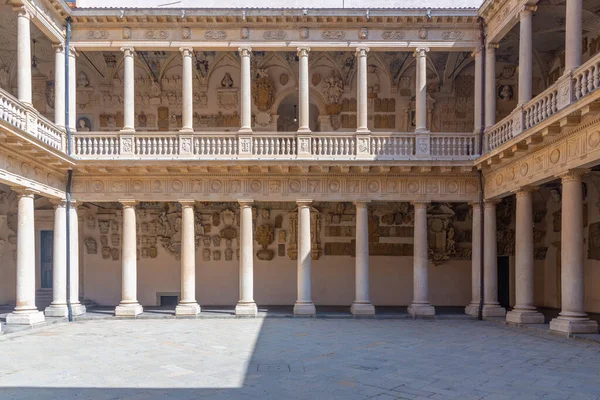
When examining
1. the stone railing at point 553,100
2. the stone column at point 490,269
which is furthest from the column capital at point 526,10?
the stone column at point 490,269

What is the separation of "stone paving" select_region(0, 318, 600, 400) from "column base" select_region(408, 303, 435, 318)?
1.73 m

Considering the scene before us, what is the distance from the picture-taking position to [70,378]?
7254 mm

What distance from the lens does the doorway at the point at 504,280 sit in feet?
58.4

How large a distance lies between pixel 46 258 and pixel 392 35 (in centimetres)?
1532

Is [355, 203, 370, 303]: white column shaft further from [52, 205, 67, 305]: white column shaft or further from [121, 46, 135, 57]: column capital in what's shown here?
[52, 205, 67, 305]: white column shaft

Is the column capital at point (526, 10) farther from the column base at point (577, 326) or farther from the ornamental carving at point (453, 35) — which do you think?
the column base at point (577, 326)

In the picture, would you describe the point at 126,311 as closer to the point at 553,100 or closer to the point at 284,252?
the point at 284,252

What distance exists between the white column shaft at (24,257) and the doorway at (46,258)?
5405mm

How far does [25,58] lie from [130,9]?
3.58 meters

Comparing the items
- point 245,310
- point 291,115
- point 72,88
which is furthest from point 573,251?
point 72,88

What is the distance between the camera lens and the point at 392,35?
14891 mm

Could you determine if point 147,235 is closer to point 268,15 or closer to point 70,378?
point 268,15

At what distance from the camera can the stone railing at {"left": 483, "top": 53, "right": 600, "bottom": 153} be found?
9.16 meters

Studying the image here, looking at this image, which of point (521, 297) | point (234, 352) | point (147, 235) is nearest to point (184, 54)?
point (147, 235)
